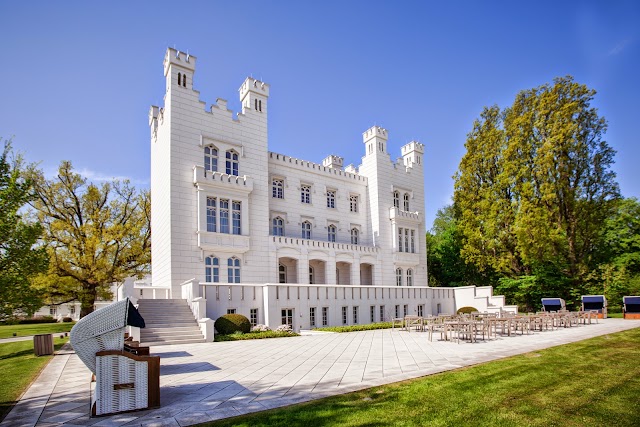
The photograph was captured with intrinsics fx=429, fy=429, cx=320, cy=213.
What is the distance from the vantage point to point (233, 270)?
25578 millimetres

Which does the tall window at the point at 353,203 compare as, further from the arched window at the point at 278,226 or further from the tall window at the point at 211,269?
the tall window at the point at 211,269

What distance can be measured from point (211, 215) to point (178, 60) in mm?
9362

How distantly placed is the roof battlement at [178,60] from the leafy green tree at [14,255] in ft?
37.3

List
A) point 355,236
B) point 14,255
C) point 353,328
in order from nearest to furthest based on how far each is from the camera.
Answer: point 14,255 → point 353,328 → point 355,236

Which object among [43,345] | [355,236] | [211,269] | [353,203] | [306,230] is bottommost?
[43,345]

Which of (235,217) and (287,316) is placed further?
(235,217)

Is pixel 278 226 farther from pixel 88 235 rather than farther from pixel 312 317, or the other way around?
pixel 88 235

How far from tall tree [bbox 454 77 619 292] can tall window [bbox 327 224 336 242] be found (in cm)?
1101

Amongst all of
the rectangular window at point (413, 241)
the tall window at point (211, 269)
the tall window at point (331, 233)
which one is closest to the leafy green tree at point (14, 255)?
the tall window at point (211, 269)

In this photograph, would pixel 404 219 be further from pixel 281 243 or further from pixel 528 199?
pixel 281 243

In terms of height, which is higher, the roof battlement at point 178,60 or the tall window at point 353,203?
the roof battlement at point 178,60

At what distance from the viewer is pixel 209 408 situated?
6789 mm

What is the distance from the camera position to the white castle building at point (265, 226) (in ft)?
76.5

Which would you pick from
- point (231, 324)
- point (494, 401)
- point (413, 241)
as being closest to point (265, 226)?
point (231, 324)
